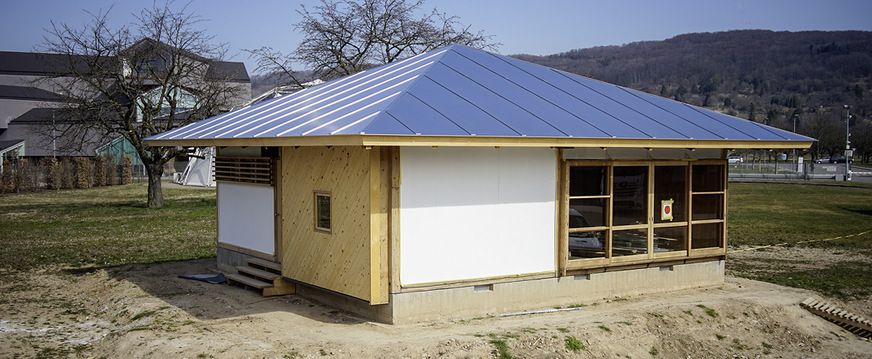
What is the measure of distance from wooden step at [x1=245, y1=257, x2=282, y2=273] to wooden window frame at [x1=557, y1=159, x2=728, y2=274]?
15.8ft

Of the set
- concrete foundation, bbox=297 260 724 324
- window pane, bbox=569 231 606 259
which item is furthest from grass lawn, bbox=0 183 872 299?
window pane, bbox=569 231 606 259

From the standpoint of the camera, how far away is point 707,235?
41.1 feet

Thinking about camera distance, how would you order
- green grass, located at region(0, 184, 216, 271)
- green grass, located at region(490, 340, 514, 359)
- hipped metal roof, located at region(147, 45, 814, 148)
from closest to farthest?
green grass, located at region(490, 340, 514, 359), hipped metal roof, located at region(147, 45, 814, 148), green grass, located at region(0, 184, 216, 271)

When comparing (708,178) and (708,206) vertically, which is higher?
(708,178)

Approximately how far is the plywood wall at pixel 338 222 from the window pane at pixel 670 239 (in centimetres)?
524

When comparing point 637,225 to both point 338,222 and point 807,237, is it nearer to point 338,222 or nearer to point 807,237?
point 338,222

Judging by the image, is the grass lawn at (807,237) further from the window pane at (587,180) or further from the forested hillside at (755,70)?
the forested hillside at (755,70)

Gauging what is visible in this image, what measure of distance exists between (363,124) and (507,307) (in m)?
3.75

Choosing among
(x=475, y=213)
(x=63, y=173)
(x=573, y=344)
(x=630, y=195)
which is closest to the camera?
(x=573, y=344)

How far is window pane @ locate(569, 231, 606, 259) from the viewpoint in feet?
36.2

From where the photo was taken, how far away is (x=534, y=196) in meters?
10.6

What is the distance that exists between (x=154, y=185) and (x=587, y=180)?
73.5 ft

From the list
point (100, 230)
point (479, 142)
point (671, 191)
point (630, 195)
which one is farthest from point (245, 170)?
Result: point (100, 230)

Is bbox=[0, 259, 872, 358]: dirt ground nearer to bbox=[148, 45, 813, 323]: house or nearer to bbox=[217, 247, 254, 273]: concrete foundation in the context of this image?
bbox=[148, 45, 813, 323]: house
